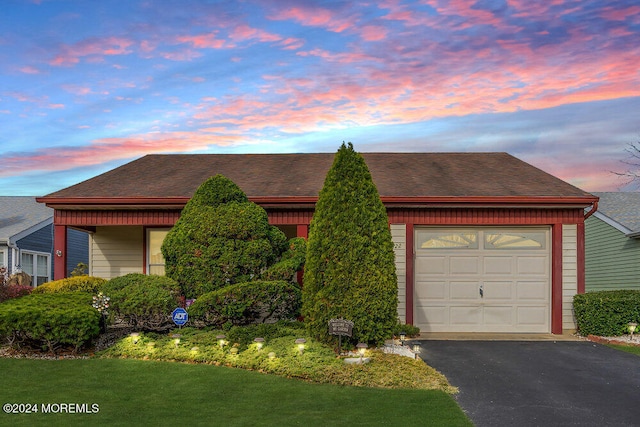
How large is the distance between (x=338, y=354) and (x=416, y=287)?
4951 mm

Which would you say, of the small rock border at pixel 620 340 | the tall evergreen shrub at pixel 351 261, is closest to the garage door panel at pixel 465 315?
the small rock border at pixel 620 340

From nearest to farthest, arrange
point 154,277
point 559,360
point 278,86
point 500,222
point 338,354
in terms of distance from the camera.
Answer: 1. point 338,354
2. point 559,360
3. point 154,277
4. point 500,222
5. point 278,86

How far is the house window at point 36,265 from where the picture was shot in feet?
82.2

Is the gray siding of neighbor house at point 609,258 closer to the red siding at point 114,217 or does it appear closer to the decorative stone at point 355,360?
the decorative stone at point 355,360

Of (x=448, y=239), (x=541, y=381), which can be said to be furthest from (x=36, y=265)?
(x=541, y=381)

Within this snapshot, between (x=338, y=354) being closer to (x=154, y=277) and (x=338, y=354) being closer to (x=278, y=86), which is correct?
(x=154, y=277)

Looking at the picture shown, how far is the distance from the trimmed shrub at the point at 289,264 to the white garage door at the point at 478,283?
3.30m

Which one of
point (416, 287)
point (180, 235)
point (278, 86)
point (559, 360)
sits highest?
point (278, 86)

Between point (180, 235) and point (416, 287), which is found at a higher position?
point (180, 235)

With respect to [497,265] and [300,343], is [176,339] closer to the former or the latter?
[300,343]

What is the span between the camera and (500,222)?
15.0m

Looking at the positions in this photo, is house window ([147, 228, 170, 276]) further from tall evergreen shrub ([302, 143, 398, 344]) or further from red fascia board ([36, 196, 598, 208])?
tall evergreen shrub ([302, 143, 398, 344])

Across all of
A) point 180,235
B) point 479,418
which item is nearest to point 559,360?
point 479,418

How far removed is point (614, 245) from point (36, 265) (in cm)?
2206
